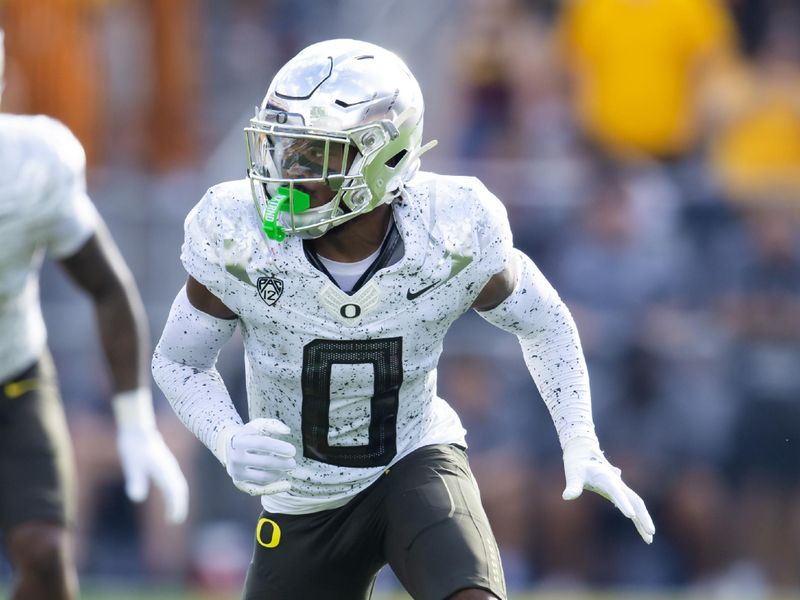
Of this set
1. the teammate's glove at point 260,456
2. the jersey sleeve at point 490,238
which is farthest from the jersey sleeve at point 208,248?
the jersey sleeve at point 490,238

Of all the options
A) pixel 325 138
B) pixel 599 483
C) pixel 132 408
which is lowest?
pixel 132 408

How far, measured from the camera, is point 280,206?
Answer: 130 inches

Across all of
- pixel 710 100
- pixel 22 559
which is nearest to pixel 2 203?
pixel 22 559

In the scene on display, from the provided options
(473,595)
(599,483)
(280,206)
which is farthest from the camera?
(599,483)

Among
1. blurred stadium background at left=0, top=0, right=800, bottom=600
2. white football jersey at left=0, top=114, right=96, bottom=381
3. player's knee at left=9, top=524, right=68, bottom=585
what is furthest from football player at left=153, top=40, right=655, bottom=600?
blurred stadium background at left=0, top=0, right=800, bottom=600

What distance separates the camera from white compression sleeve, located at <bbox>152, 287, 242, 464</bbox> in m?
3.47

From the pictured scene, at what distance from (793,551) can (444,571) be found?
13.5 ft

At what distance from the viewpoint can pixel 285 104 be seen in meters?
3.35

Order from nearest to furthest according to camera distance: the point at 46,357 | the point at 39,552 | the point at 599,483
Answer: the point at 599,483 → the point at 39,552 → the point at 46,357

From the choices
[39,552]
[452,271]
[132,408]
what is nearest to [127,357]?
[132,408]

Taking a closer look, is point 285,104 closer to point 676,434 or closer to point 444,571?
point 444,571

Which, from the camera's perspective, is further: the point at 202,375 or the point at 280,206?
the point at 202,375

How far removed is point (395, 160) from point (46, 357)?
134cm

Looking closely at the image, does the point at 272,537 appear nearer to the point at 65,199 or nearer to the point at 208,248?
the point at 208,248
